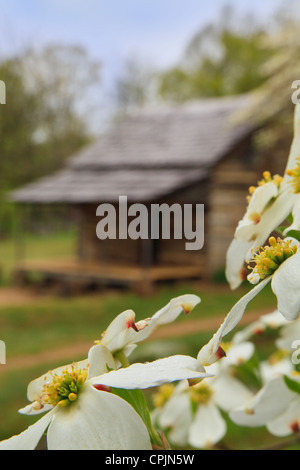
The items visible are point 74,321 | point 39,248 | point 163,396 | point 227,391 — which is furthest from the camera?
point 39,248

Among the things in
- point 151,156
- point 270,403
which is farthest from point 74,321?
point 270,403

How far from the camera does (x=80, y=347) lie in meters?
4.94

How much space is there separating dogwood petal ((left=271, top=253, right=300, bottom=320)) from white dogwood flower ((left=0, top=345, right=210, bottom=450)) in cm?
5

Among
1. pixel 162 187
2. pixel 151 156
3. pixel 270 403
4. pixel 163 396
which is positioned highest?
pixel 151 156

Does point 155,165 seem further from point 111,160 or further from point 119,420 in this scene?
point 119,420

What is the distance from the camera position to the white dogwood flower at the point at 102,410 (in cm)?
26

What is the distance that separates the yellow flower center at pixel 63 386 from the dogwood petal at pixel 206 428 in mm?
364

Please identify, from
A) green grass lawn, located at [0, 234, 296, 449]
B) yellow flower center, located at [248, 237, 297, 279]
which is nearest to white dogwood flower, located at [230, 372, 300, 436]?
yellow flower center, located at [248, 237, 297, 279]

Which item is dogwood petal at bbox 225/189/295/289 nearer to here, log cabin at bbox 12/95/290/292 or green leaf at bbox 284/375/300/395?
green leaf at bbox 284/375/300/395

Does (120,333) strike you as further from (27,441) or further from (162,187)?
(162,187)

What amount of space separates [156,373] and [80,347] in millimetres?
4783
